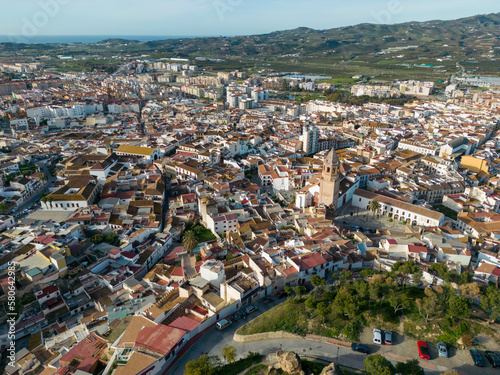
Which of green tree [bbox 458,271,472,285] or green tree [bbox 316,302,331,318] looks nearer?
green tree [bbox 316,302,331,318]

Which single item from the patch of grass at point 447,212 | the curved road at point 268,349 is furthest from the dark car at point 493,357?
the patch of grass at point 447,212

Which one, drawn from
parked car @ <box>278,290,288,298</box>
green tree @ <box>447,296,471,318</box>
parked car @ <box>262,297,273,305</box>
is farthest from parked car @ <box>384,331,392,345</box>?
parked car @ <box>262,297,273,305</box>

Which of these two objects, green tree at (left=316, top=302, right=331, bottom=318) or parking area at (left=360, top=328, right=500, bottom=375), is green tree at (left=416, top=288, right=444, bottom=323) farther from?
green tree at (left=316, top=302, right=331, bottom=318)

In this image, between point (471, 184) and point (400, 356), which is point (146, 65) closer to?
point (471, 184)

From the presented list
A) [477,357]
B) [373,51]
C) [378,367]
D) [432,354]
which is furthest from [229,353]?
[373,51]

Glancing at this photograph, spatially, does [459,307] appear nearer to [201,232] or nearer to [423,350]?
[423,350]

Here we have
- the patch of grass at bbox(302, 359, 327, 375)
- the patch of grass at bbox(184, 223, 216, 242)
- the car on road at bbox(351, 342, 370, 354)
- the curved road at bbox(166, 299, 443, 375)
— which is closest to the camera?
the patch of grass at bbox(302, 359, 327, 375)
